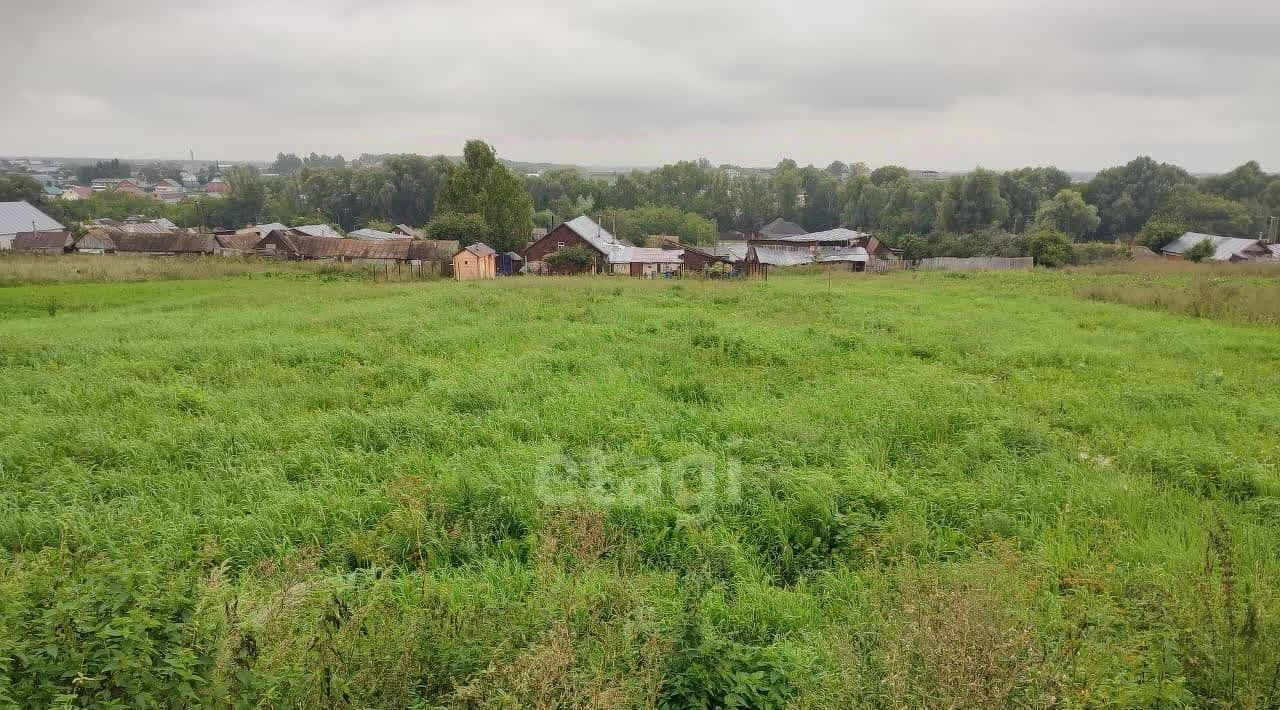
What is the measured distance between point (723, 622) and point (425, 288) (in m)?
19.8

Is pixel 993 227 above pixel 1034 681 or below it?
above

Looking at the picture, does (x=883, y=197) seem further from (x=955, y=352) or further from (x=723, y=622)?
(x=723, y=622)

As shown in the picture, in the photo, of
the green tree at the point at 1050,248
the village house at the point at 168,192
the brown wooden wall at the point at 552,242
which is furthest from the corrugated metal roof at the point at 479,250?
the village house at the point at 168,192

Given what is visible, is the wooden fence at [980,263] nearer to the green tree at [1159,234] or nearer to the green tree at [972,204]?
the green tree at [972,204]

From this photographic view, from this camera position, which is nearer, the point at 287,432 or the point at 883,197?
the point at 287,432

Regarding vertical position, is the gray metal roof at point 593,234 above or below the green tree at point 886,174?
below

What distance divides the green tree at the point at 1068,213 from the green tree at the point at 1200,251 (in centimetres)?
1427

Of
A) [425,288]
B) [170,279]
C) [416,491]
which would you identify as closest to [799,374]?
[416,491]

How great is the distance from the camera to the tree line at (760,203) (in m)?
42.0

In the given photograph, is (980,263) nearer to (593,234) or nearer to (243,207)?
(593,234)

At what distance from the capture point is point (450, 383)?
8344mm

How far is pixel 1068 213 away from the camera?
50938 mm

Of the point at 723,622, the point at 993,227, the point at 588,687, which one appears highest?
the point at 993,227

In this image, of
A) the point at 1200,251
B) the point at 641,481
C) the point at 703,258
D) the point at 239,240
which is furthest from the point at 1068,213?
the point at 239,240
